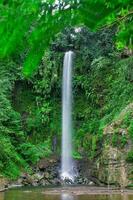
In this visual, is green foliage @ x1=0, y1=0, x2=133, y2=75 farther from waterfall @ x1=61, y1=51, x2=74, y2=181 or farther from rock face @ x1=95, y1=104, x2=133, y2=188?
waterfall @ x1=61, y1=51, x2=74, y2=181

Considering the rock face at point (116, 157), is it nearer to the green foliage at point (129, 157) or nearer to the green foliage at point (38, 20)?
the green foliage at point (129, 157)

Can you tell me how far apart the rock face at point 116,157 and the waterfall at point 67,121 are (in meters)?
3.17

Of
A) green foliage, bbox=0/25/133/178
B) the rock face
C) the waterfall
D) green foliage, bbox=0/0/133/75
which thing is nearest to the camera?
green foliage, bbox=0/0/133/75

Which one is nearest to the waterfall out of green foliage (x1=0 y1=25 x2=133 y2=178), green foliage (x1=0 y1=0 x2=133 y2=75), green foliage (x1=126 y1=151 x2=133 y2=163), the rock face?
green foliage (x1=0 y1=25 x2=133 y2=178)

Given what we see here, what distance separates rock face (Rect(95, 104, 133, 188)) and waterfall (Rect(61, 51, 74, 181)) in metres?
3.17

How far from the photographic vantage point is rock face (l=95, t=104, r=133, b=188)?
62.8 feet

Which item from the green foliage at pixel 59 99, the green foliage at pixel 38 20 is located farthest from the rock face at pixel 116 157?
the green foliage at pixel 38 20

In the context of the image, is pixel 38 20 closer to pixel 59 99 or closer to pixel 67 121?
pixel 67 121

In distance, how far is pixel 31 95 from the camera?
96.7 feet

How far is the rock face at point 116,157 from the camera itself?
19131 millimetres

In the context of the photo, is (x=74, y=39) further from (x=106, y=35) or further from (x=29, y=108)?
(x=29, y=108)

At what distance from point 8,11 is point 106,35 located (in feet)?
90.5

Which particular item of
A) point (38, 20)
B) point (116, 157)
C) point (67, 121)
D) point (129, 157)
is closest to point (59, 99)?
point (67, 121)

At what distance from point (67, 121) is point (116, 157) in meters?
8.38
